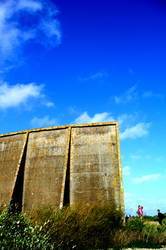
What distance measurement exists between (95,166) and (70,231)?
6.48 metres

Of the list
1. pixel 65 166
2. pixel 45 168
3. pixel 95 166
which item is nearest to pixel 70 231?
pixel 95 166

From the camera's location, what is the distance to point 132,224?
10258 millimetres

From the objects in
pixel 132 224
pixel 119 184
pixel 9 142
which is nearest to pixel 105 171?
pixel 119 184

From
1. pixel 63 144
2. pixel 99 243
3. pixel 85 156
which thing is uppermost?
pixel 63 144

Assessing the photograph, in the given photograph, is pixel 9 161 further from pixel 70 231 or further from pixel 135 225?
pixel 70 231

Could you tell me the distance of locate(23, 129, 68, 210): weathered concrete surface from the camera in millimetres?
12375

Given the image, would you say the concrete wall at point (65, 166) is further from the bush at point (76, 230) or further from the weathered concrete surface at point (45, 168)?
the bush at point (76, 230)

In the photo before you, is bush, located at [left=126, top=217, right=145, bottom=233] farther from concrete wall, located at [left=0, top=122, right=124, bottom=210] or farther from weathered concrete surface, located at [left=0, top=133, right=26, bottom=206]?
weathered concrete surface, located at [left=0, top=133, right=26, bottom=206]

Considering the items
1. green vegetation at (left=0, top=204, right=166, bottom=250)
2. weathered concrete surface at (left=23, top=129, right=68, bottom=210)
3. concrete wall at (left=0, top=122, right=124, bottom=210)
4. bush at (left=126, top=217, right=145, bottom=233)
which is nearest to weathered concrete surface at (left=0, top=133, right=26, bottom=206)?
concrete wall at (left=0, top=122, right=124, bottom=210)

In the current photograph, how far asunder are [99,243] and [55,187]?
558 cm

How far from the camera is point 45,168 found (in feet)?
43.5

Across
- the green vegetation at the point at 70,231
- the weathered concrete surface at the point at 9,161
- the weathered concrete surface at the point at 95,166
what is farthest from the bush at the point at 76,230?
the weathered concrete surface at the point at 9,161

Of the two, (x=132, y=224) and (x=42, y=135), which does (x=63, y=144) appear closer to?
(x=42, y=135)

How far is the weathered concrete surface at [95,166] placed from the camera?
464 inches
